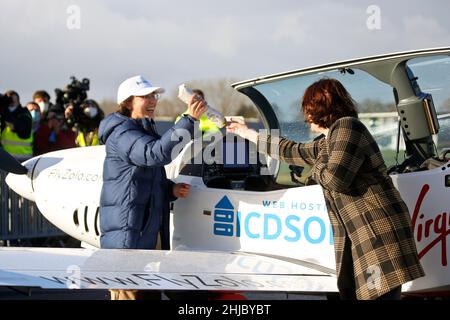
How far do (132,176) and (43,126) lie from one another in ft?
23.9

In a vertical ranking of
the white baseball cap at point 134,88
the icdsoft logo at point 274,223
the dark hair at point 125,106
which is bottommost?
the icdsoft logo at point 274,223

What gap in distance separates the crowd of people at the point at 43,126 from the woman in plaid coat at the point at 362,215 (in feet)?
22.7

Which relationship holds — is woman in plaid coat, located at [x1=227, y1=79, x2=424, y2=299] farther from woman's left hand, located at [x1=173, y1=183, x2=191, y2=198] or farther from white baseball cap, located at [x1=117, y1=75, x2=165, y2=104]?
woman's left hand, located at [x1=173, y1=183, x2=191, y2=198]

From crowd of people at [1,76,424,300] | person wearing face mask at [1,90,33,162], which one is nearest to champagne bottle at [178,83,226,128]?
crowd of people at [1,76,424,300]

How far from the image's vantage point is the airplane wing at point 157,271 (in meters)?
4.29

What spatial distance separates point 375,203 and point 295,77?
1.95 meters

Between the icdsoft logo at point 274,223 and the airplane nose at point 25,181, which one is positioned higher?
the airplane nose at point 25,181

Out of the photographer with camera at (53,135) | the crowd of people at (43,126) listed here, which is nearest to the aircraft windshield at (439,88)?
the crowd of people at (43,126)

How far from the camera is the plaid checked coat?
397cm

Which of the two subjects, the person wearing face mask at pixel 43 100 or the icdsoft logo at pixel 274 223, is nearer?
the icdsoft logo at pixel 274 223

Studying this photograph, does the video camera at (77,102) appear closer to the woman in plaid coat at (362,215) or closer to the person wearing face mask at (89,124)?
the person wearing face mask at (89,124)

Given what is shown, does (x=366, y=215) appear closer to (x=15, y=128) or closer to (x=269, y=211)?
(x=269, y=211)

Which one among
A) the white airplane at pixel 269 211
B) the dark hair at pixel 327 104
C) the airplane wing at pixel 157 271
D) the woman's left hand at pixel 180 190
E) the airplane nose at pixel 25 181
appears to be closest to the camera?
the dark hair at pixel 327 104

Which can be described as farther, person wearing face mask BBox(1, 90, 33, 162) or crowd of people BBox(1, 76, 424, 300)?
person wearing face mask BBox(1, 90, 33, 162)
